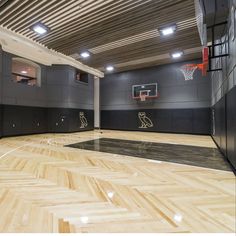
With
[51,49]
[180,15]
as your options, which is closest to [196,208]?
[180,15]

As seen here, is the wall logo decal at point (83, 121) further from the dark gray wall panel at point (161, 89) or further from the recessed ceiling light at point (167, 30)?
the recessed ceiling light at point (167, 30)

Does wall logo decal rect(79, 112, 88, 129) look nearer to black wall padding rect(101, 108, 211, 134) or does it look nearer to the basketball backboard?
black wall padding rect(101, 108, 211, 134)

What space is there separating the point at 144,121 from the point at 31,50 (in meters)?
6.94

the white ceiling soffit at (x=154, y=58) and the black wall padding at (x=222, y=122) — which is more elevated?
the white ceiling soffit at (x=154, y=58)

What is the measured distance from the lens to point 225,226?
4.53ft

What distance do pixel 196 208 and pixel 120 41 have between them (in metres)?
6.58

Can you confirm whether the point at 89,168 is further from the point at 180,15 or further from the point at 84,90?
the point at 84,90

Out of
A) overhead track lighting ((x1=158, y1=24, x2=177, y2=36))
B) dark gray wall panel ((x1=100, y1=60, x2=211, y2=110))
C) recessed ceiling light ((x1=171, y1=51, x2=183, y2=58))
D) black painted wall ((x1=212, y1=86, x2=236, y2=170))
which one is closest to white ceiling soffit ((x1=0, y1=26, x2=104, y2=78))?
dark gray wall panel ((x1=100, y1=60, x2=211, y2=110))

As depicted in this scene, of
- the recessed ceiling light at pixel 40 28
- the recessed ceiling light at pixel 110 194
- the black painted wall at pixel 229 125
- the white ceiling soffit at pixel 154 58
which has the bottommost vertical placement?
the recessed ceiling light at pixel 110 194

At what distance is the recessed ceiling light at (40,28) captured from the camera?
541 centimetres

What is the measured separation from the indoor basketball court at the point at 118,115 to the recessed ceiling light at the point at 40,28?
34mm

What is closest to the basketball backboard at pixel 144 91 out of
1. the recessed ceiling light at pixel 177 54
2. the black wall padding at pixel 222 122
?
the recessed ceiling light at pixel 177 54

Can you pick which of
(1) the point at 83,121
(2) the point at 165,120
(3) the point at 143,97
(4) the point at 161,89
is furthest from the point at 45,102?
(2) the point at 165,120

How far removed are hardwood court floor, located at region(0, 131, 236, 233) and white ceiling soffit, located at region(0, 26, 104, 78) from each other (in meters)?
4.99
